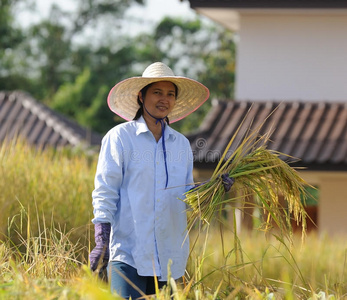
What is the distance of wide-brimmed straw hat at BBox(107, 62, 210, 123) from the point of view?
465 centimetres

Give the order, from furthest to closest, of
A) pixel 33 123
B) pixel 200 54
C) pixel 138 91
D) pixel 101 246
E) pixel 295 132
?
pixel 200 54, pixel 33 123, pixel 295 132, pixel 138 91, pixel 101 246

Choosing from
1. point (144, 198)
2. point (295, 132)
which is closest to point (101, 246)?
point (144, 198)

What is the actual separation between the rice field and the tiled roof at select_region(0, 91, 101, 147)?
756cm

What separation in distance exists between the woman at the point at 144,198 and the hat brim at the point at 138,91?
51 millimetres

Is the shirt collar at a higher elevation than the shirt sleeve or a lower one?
higher

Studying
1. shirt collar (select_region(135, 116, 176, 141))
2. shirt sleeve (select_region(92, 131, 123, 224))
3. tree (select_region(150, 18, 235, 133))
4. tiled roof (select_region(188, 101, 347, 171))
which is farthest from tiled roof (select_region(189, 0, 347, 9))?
tree (select_region(150, 18, 235, 133))

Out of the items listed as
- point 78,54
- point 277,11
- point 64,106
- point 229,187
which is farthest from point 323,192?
point 78,54

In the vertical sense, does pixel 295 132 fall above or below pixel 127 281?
below

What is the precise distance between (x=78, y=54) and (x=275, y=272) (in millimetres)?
27561

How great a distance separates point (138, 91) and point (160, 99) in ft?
0.79

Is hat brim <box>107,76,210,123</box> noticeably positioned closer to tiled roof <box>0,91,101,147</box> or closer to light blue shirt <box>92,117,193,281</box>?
light blue shirt <box>92,117,193,281</box>

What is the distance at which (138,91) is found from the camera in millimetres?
4793

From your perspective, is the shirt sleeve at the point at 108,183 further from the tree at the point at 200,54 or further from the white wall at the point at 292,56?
the tree at the point at 200,54

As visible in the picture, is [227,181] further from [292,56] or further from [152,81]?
[292,56]
